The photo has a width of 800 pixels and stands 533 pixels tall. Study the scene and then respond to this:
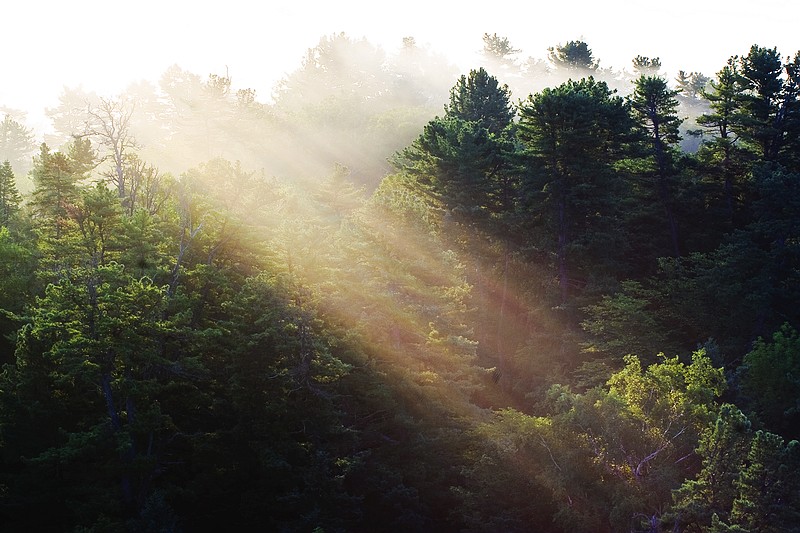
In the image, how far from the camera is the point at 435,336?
29.3 metres

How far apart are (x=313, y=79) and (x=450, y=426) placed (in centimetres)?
7039

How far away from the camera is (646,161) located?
134ft

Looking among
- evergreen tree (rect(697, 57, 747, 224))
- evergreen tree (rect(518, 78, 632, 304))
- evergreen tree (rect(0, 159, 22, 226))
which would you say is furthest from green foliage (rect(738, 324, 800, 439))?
evergreen tree (rect(0, 159, 22, 226))

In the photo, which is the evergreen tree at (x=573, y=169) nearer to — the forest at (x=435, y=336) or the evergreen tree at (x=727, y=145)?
the forest at (x=435, y=336)

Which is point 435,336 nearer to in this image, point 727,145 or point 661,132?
point 661,132

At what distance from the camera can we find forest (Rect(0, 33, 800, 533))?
2106 centimetres

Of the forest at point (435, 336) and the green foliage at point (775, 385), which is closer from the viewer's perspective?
the forest at point (435, 336)

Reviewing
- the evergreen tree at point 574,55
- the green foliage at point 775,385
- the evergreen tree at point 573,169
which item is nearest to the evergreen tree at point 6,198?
the evergreen tree at point 573,169

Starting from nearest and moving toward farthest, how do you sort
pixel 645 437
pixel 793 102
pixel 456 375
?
pixel 645 437 < pixel 456 375 < pixel 793 102

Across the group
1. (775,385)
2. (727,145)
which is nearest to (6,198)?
(775,385)

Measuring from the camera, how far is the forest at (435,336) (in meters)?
21.1

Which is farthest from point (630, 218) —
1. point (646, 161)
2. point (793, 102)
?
point (793, 102)

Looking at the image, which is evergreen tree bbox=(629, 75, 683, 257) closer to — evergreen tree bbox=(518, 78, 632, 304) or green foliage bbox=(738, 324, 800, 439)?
evergreen tree bbox=(518, 78, 632, 304)

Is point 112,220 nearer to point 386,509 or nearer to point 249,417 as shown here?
point 249,417
